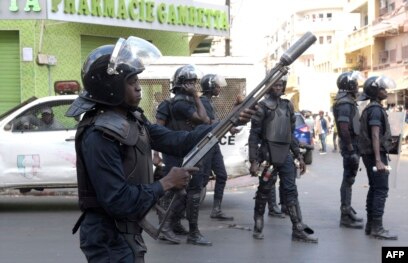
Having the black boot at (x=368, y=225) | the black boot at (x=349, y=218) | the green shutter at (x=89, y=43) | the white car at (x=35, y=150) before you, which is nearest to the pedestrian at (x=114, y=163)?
the black boot at (x=368, y=225)

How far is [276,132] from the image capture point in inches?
285

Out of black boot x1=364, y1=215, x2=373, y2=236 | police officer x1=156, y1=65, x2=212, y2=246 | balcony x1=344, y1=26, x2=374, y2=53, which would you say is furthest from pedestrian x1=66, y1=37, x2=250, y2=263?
balcony x1=344, y1=26, x2=374, y2=53

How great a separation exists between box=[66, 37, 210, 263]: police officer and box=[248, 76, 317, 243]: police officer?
4028 millimetres

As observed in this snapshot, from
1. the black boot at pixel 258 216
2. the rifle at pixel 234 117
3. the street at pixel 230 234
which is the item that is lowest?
the street at pixel 230 234

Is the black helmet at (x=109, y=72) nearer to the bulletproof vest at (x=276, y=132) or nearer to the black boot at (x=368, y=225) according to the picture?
the bulletproof vest at (x=276, y=132)

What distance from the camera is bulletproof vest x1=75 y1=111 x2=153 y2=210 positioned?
3104mm

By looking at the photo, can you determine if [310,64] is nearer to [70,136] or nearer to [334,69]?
[334,69]

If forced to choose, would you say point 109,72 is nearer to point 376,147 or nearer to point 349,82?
point 376,147

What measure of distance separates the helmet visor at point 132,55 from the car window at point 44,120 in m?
6.30

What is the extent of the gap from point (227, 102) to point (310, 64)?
6387 centimetres

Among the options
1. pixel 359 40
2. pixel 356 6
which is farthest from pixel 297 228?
pixel 356 6

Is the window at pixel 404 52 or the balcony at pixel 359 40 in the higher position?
the balcony at pixel 359 40

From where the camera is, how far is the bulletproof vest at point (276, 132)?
7219mm

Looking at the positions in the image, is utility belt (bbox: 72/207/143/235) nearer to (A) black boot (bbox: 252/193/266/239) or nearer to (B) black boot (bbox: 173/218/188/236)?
(A) black boot (bbox: 252/193/266/239)
